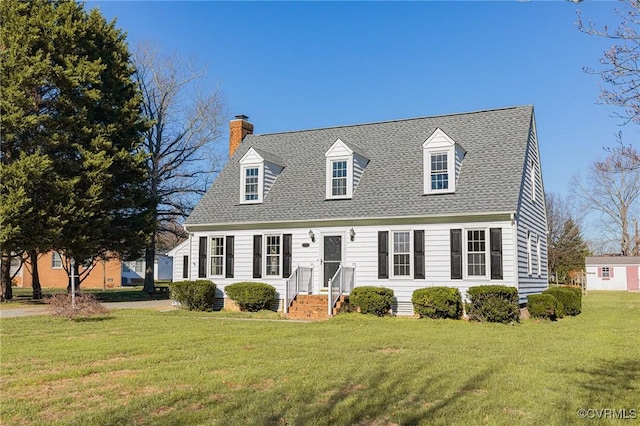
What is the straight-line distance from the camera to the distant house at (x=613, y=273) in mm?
50719

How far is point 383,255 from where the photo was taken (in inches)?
744

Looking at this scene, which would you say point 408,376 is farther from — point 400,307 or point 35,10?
point 35,10

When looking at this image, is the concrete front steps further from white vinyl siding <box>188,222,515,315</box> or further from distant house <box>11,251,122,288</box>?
distant house <box>11,251,122,288</box>

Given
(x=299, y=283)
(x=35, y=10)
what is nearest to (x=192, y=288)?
(x=299, y=283)

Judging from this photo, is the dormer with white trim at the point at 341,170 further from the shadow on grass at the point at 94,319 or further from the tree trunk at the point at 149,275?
the tree trunk at the point at 149,275

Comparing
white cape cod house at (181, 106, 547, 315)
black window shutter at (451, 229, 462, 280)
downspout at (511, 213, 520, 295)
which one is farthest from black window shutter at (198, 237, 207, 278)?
downspout at (511, 213, 520, 295)

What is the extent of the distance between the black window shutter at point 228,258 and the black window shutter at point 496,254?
9922 millimetres

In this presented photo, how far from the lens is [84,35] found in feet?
78.9

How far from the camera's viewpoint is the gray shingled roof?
60.1 feet

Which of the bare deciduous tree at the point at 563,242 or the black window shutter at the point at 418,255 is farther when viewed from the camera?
the bare deciduous tree at the point at 563,242

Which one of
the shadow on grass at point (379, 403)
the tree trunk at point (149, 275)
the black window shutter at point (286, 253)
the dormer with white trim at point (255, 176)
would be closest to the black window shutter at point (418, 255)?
the black window shutter at point (286, 253)

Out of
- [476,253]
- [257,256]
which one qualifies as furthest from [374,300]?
[257,256]

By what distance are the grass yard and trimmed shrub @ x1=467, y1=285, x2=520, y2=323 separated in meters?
2.16

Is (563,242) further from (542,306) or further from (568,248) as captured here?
(542,306)
